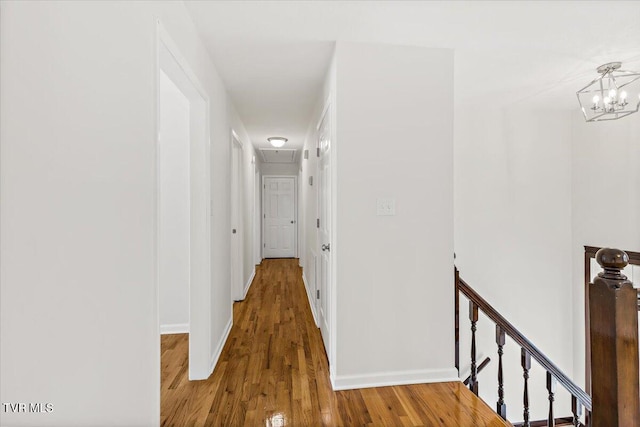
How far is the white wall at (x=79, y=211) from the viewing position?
0.77 m

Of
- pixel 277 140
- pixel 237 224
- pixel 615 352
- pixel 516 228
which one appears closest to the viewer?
pixel 615 352

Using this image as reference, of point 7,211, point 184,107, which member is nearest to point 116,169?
point 7,211

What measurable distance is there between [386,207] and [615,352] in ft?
4.96

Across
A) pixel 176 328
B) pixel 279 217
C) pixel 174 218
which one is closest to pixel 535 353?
pixel 176 328

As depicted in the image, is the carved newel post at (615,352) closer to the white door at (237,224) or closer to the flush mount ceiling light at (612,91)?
the flush mount ceiling light at (612,91)

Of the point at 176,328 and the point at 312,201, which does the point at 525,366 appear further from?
the point at 176,328

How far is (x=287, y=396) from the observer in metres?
2.10

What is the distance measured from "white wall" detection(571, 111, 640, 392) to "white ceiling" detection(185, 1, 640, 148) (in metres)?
0.93

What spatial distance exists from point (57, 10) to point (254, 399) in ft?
7.02

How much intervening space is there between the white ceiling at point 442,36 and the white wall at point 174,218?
0.77m

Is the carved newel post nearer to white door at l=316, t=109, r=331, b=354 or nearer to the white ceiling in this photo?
the white ceiling

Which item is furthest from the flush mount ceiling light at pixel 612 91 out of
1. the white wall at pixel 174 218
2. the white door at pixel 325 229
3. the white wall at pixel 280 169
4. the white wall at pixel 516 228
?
the white wall at pixel 280 169

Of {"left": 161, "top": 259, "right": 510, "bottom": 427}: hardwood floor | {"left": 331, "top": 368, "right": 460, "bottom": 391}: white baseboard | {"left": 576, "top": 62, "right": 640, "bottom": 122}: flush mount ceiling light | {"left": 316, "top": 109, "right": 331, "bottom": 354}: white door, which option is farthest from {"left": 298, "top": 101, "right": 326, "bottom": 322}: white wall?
{"left": 576, "top": 62, "right": 640, "bottom": 122}: flush mount ceiling light

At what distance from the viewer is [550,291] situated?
394 cm
